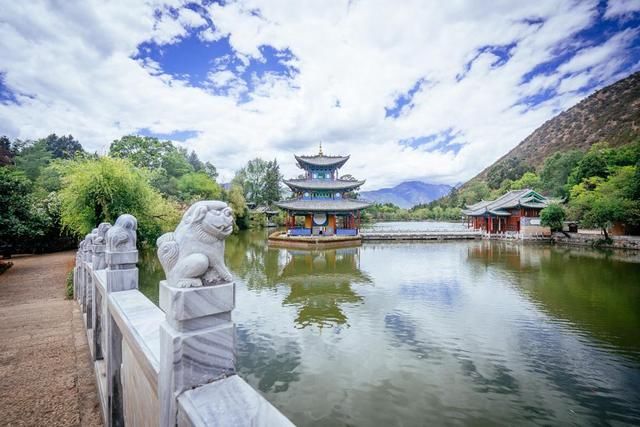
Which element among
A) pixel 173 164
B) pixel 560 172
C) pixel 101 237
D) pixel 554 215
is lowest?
pixel 101 237

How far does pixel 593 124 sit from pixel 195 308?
3261 inches

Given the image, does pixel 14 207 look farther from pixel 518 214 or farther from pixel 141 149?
pixel 518 214

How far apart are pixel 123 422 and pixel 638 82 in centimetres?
9403

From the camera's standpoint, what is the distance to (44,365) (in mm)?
3916

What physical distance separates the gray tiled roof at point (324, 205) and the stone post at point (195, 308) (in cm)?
1980

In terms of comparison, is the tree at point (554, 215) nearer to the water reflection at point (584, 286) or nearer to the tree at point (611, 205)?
the tree at point (611, 205)

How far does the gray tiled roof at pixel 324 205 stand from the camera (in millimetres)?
21364

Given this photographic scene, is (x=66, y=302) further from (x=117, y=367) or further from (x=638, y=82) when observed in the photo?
(x=638, y=82)

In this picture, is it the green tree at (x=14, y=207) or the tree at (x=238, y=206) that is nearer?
the green tree at (x=14, y=207)

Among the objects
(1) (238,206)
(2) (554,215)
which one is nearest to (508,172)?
(2) (554,215)

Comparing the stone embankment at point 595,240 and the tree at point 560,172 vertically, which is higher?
the tree at point 560,172

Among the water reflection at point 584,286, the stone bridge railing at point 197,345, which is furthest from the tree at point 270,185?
the stone bridge railing at point 197,345

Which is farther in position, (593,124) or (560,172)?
(593,124)

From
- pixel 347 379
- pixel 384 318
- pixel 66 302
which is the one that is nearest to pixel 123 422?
pixel 347 379
